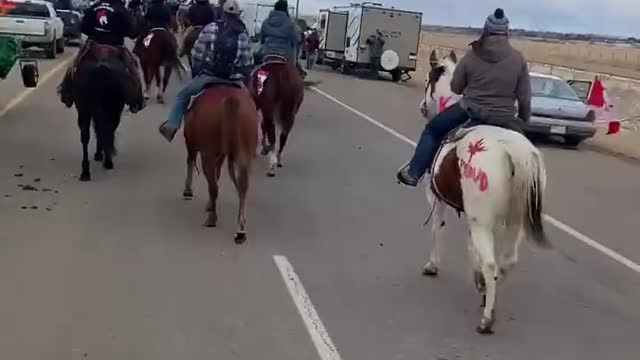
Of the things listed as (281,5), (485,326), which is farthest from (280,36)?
(485,326)

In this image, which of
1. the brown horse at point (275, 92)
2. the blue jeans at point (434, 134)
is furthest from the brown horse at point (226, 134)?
the brown horse at point (275, 92)

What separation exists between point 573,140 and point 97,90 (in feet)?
44.2

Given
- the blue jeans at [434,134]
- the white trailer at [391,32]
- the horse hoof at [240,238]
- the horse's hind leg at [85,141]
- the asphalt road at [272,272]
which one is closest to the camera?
the asphalt road at [272,272]

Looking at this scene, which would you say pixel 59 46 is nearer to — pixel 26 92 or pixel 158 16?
pixel 26 92

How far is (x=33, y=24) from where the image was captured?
33.2 metres

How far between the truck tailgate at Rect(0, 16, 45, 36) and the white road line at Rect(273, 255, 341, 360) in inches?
1003

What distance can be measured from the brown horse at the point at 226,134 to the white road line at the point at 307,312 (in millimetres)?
1047

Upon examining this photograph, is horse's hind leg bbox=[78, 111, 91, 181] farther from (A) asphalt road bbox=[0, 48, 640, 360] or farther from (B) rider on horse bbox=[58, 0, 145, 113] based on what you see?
(B) rider on horse bbox=[58, 0, 145, 113]

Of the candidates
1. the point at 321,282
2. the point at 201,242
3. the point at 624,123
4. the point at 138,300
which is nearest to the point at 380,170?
the point at 201,242

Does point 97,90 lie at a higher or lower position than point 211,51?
lower

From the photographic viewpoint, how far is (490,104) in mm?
8398

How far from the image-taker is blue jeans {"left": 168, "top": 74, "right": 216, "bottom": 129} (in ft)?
35.4

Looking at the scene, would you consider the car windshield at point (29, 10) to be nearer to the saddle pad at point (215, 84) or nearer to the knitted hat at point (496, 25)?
the saddle pad at point (215, 84)

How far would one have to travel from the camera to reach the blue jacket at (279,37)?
564 inches
